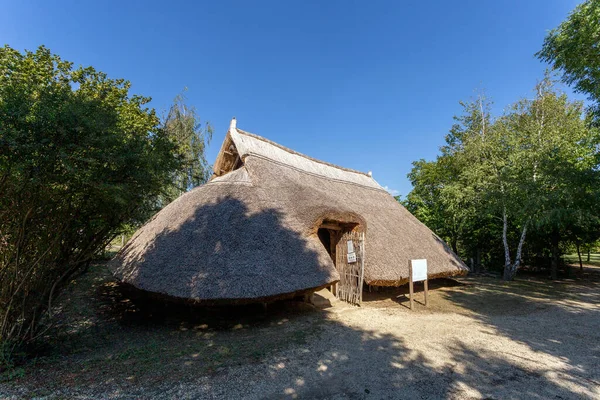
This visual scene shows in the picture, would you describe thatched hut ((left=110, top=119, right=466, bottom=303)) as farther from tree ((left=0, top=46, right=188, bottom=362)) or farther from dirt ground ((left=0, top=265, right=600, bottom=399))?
tree ((left=0, top=46, right=188, bottom=362))

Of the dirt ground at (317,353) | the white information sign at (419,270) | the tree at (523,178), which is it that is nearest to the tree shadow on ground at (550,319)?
the dirt ground at (317,353)

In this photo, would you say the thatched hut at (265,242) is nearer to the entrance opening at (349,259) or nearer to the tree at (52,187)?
the entrance opening at (349,259)

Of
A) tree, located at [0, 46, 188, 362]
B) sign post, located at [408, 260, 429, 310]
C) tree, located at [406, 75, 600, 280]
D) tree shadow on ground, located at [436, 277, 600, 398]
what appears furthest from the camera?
tree, located at [406, 75, 600, 280]

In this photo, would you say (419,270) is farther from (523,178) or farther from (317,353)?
(523,178)

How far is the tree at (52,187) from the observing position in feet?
13.5

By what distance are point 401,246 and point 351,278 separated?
7.81 ft

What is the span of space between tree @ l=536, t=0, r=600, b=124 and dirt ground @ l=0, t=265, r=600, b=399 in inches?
290

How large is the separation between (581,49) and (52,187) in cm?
1516

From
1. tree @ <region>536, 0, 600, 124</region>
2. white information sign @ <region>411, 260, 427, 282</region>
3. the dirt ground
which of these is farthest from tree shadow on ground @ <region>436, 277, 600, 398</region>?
tree @ <region>536, 0, 600, 124</region>

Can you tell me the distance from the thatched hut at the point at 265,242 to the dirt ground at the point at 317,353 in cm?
106

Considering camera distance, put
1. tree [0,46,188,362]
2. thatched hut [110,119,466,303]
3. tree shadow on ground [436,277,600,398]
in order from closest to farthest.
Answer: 1. tree [0,46,188,362]
2. tree shadow on ground [436,277,600,398]
3. thatched hut [110,119,466,303]

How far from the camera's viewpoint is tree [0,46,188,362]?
4.12 metres

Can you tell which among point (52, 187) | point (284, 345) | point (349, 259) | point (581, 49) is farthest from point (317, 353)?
point (581, 49)

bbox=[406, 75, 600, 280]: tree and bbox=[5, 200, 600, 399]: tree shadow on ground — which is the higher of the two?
bbox=[406, 75, 600, 280]: tree
